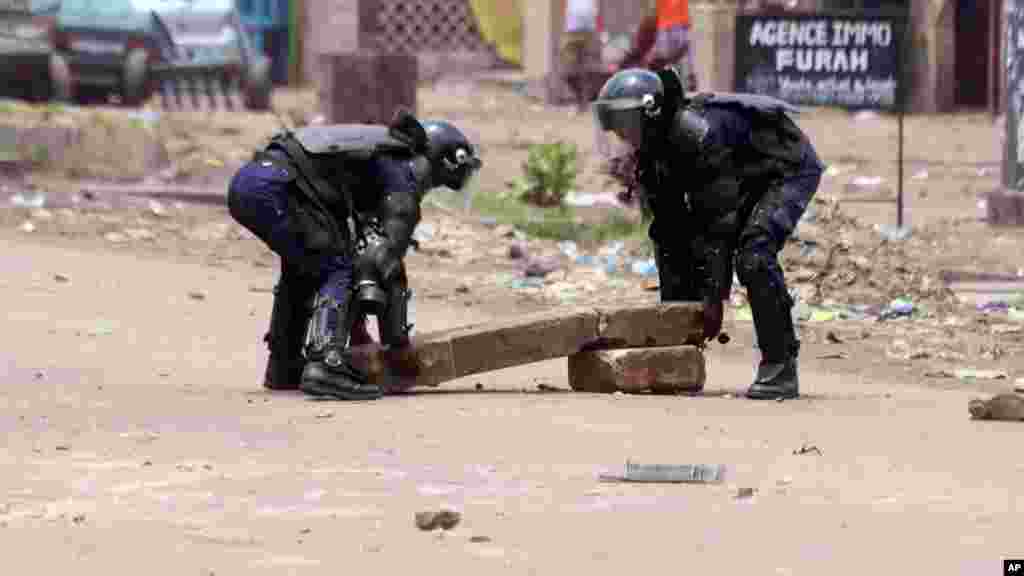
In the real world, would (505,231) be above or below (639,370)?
below

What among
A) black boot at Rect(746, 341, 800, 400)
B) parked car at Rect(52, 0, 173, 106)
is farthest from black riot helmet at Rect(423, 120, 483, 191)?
parked car at Rect(52, 0, 173, 106)

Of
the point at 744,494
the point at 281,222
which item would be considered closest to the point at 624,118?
the point at 281,222

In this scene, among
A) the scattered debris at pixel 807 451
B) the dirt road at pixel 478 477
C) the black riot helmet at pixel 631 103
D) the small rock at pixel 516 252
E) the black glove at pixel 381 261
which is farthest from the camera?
the small rock at pixel 516 252

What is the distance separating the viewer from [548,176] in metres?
19.2

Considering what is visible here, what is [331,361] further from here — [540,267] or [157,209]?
[157,209]

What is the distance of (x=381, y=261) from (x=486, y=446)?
1461 millimetres

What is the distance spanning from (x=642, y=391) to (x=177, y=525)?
3.60m

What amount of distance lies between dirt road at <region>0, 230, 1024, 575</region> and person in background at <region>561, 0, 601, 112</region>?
19251 millimetres

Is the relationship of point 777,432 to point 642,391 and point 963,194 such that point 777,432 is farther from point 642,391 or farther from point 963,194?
point 963,194

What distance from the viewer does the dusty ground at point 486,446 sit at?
6.57 meters

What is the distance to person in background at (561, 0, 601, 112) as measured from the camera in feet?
99.9

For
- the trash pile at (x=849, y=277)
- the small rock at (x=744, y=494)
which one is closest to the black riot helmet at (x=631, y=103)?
the small rock at (x=744, y=494)

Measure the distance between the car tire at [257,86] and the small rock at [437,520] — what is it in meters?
22.5

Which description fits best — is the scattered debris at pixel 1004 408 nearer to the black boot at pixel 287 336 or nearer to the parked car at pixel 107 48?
the black boot at pixel 287 336
